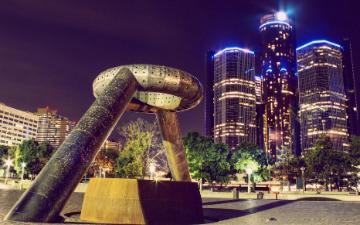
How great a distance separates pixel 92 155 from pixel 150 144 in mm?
28208

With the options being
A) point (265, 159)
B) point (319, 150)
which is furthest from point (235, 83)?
point (319, 150)

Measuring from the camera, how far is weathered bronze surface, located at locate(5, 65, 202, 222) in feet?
34.0

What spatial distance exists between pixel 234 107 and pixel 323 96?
4566 cm

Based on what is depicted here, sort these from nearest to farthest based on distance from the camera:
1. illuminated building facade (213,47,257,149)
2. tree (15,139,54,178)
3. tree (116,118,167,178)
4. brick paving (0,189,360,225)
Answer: brick paving (0,189,360,225) → tree (116,118,167,178) → tree (15,139,54,178) → illuminated building facade (213,47,257,149)

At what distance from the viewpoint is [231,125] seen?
626 feet

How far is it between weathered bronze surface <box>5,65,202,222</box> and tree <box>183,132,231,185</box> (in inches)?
1194

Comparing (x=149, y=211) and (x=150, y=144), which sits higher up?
(x=150, y=144)

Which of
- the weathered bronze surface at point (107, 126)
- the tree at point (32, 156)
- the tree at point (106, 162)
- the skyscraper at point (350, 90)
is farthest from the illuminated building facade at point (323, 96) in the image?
the weathered bronze surface at point (107, 126)

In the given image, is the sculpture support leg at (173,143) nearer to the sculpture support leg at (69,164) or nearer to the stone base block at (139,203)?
the sculpture support leg at (69,164)

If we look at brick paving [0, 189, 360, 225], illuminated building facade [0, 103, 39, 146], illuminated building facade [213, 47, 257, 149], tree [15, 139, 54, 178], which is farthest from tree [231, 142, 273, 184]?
illuminated building facade [0, 103, 39, 146]

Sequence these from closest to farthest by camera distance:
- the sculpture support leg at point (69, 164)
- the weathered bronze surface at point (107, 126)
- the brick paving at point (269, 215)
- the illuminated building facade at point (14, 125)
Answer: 1. the sculpture support leg at point (69, 164)
2. the weathered bronze surface at point (107, 126)
3. the brick paving at point (269, 215)
4. the illuminated building facade at point (14, 125)

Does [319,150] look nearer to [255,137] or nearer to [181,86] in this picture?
[181,86]

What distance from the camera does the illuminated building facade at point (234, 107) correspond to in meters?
190

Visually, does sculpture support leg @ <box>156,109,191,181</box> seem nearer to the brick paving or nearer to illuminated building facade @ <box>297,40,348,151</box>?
the brick paving
